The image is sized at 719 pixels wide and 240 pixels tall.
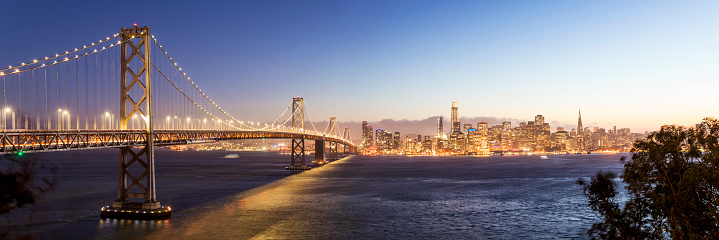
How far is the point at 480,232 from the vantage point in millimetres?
37719

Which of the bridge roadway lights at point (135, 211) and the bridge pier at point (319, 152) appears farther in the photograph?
the bridge pier at point (319, 152)

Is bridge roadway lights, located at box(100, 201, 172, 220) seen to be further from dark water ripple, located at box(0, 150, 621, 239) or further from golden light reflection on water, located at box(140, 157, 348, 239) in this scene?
golden light reflection on water, located at box(140, 157, 348, 239)

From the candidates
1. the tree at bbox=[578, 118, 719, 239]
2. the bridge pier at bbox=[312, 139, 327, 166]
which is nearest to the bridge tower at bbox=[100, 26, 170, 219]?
the tree at bbox=[578, 118, 719, 239]

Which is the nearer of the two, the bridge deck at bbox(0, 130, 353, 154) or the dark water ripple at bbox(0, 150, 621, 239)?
the bridge deck at bbox(0, 130, 353, 154)

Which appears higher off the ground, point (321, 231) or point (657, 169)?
point (657, 169)

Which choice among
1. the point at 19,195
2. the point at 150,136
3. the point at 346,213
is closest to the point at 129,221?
the point at 150,136

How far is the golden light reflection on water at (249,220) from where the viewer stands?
113ft

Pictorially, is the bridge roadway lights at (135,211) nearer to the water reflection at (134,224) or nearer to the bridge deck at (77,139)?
the water reflection at (134,224)

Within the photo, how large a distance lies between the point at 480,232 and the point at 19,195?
30579 millimetres

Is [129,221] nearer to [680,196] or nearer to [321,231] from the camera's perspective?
[321,231]

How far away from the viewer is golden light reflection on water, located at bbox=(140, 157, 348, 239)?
1359 inches

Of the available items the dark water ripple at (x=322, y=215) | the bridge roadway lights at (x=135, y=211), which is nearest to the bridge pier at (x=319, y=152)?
the dark water ripple at (x=322, y=215)

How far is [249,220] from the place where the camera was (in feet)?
136

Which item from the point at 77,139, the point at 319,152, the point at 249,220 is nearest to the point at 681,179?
the point at 77,139
